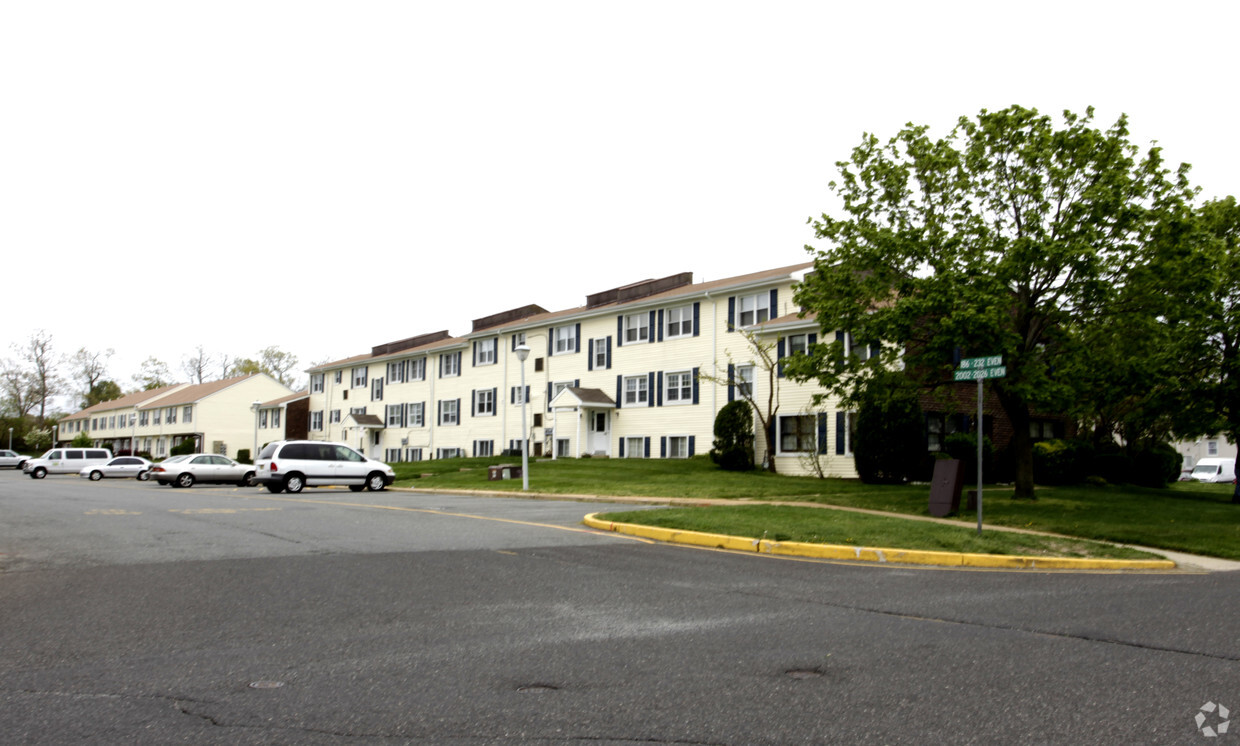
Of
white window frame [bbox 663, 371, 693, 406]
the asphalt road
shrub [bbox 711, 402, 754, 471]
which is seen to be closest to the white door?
white window frame [bbox 663, 371, 693, 406]

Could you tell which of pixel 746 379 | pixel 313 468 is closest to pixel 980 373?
pixel 313 468

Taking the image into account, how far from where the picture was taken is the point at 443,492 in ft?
93.8

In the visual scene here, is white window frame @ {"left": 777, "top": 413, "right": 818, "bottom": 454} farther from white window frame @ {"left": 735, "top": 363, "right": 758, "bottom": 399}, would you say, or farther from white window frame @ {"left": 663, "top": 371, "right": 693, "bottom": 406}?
white window frame @ {"left": 663, "top": 371, "right": 693, "bottom": 406}

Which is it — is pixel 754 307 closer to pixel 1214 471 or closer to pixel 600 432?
pixel 600 432

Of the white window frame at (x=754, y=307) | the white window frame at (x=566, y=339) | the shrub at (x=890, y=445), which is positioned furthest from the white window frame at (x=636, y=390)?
the shrub at (x=890, y=445)

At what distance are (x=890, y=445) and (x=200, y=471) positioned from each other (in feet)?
85.2

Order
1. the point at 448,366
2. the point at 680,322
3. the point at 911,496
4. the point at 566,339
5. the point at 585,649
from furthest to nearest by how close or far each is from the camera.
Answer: the point at 448,366, the point at 566,339, the point at 680,322, the point at 911,496, the point at 585,649

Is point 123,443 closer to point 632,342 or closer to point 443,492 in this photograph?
point 632,342

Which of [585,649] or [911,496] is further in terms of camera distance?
[911,496]

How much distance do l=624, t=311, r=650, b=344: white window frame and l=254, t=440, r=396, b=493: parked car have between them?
13.8 metres

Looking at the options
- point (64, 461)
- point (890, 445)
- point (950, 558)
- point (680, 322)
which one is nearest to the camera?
point (950, 558)

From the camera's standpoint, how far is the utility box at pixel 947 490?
60.4ft

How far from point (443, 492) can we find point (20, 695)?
23.5 metres

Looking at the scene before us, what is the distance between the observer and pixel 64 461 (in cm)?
5100
